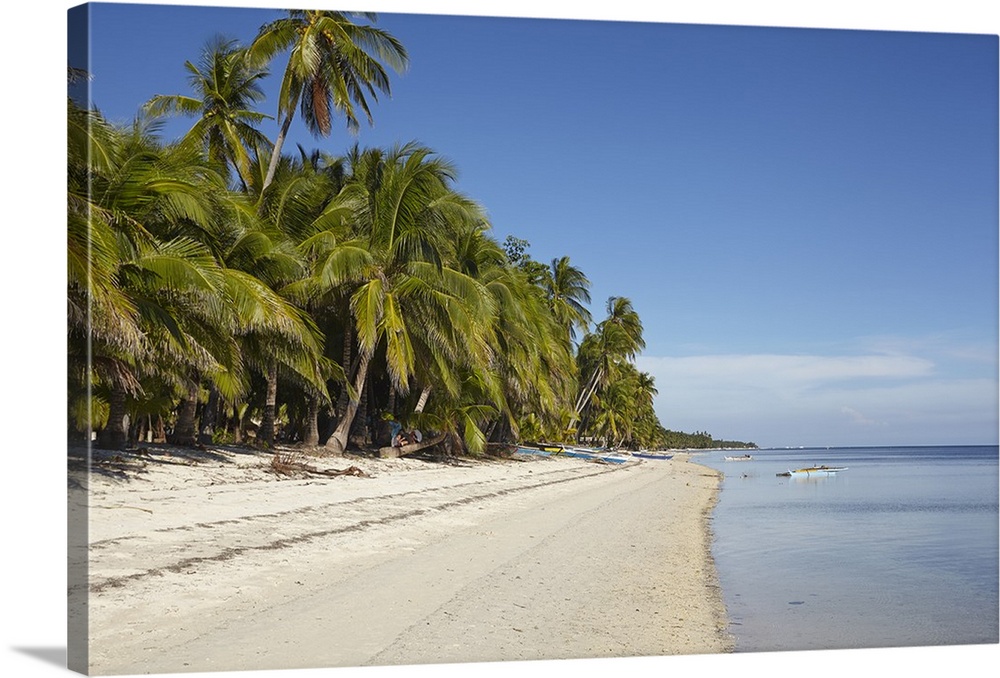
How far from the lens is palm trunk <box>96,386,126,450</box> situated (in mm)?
9164

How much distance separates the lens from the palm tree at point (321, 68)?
399 inches

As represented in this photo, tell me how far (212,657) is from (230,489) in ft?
15.2

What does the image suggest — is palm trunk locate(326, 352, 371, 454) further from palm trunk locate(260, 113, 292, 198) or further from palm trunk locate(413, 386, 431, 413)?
palm trunk locate(260, 113, 292, 198)

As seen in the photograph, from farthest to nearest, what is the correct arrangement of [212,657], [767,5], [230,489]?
[230,489] < [767,5] < [212,657]

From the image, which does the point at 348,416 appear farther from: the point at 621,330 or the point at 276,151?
the point at 621,330

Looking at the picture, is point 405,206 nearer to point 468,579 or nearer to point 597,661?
point 468,579

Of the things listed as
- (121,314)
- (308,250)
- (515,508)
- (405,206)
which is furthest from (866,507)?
(121,314)

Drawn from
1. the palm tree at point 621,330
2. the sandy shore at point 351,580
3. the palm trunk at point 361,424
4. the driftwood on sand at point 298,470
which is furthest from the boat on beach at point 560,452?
the palm tree at point 621,330

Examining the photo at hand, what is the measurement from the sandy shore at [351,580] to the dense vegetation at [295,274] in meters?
1.05

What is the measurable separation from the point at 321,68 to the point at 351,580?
27.2 ft

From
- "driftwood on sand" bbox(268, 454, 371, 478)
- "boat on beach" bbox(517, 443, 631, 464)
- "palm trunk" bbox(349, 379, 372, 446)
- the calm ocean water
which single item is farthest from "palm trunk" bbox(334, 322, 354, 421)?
"boat on beach" bbox(517, 443, 631, 464)

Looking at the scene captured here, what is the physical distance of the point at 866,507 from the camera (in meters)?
14.3

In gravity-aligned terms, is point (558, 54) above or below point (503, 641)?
above

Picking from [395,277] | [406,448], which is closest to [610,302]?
[395,277]
